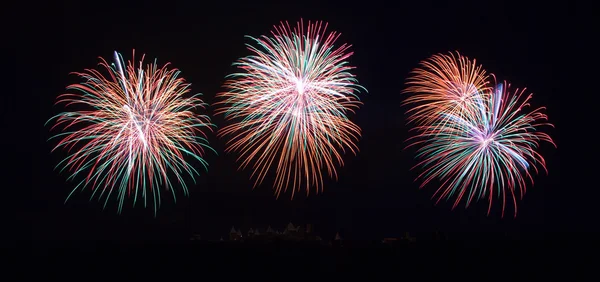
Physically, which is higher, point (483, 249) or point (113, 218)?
point (113, 218)

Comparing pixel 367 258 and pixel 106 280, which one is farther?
pixel 367 258

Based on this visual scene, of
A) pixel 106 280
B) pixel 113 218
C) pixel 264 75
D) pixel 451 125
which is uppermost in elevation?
pixel 264 75

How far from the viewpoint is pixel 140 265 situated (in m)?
15.6

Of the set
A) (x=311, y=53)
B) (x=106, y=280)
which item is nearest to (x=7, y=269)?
(x=106, y=280)

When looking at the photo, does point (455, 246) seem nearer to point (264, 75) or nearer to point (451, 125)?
point (451, 125)

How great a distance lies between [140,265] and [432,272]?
1001cm

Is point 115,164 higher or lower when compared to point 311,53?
lower

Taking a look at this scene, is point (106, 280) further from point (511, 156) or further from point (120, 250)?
point (511, 156)

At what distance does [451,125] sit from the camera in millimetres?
22219

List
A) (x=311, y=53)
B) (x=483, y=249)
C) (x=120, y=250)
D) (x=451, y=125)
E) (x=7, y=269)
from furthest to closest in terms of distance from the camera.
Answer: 1. (x=451, y=125)
2. (x=311, y=53)
3. (x=483, y=249)
4. (x=120, y=250)
5. (x=7, y=269)

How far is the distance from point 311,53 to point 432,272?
33.4 ft

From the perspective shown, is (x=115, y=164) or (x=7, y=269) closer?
(x=7, y=269)

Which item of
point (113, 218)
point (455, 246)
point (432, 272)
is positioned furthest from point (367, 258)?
point (113, 218)

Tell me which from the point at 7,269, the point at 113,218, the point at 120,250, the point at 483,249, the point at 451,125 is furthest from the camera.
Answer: the point at 113,218
